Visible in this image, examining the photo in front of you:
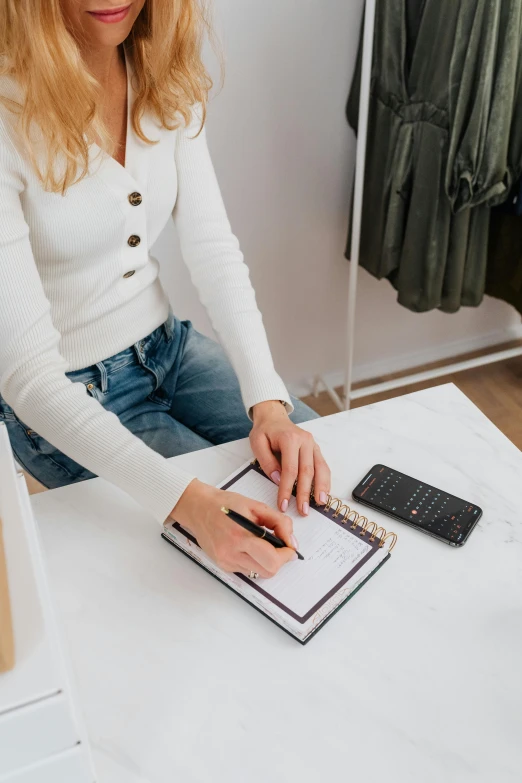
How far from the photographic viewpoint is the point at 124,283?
1.12m

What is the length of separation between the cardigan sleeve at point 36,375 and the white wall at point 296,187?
2.53 feet

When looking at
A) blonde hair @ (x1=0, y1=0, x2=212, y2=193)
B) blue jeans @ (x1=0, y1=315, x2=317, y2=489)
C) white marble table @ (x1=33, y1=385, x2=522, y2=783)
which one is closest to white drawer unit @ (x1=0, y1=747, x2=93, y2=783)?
white marble table @ (x1=33, y1=385, x2=522, y2=783)

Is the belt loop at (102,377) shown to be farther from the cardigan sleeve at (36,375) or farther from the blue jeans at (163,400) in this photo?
the cardigan sleeve at (36,375)

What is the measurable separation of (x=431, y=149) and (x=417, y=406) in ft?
2.38

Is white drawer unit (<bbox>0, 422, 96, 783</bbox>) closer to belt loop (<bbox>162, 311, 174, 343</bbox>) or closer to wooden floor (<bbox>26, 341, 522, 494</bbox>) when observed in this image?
belt loop (<bbox>162, 311, 174, 343</bbox>)

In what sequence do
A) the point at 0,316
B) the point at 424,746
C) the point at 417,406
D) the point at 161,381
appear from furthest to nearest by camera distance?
the point at 161,381, the point at 417,406, the point at 0,316, the point at 424,746

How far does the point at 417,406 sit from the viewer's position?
1.02 m

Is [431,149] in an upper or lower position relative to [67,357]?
upper

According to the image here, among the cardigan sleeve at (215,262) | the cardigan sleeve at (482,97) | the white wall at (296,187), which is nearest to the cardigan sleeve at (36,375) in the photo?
the cardigan sleeve at (215,262)

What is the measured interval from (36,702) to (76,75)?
0.74m

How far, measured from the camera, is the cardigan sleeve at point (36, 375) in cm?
89

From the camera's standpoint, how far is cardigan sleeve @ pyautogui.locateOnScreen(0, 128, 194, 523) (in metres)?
0.89

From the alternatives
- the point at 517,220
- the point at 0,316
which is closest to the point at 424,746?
the point at 0,316

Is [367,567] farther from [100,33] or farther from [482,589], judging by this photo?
[100,33]
